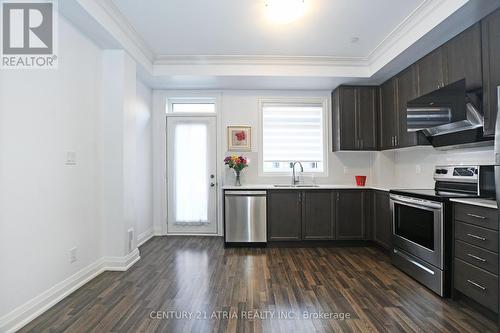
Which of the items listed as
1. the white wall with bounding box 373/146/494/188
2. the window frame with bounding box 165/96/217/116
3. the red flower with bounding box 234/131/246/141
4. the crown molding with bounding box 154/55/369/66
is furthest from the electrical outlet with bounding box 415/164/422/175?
the window frame with bounding box 165/96/217/116

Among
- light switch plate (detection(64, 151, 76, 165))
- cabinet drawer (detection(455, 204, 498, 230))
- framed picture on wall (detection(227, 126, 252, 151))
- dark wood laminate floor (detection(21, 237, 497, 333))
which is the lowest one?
dark wood laminate floor (detection(21, 237, 497, 333))

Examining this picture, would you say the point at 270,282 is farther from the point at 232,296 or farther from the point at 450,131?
the point at 450,131

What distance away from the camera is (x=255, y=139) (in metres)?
4.54

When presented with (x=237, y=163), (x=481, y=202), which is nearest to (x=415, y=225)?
(x=481, y=202)

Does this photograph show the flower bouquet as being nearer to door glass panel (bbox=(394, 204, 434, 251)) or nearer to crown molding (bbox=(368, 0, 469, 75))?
door glass panel (bbox=(394, 204, 434, 251))

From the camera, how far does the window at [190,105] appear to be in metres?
4.60

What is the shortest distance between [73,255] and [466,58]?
14.2ft

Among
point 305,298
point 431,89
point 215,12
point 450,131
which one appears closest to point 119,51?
point 215,12

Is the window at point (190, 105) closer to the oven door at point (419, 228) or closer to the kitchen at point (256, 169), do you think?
the kitchen at point (256, 169)

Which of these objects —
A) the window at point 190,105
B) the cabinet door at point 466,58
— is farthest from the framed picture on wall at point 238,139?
the cabinet door at point 466,58

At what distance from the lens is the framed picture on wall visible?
451 centimetres

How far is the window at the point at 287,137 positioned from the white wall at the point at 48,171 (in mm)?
2668

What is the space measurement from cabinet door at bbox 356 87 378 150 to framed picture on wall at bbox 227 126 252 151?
1.86m

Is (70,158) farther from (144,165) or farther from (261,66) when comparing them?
(261,66)
